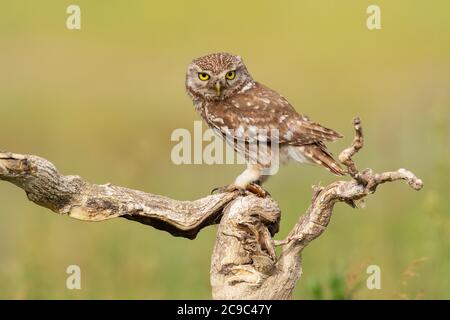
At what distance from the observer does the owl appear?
26.9ft

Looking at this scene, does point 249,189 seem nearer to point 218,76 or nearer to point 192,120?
point 218,76

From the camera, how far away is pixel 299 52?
20234mm

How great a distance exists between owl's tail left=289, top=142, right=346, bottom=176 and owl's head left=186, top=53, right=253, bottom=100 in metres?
0.81

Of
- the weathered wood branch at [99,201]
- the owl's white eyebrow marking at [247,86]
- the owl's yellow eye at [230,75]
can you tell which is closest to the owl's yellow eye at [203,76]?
the owl's yellow eye at [230,75]

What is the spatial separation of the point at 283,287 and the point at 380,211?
5336 millimetres

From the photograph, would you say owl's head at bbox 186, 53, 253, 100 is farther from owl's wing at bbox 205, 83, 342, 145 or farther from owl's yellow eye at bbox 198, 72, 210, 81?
owl's wing at bbox 205, 83, 342, 145

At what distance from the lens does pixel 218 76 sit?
8.71m

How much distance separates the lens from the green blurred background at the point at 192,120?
409 inches

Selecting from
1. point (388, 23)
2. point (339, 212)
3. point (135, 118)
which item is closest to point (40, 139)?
point (135, 118)

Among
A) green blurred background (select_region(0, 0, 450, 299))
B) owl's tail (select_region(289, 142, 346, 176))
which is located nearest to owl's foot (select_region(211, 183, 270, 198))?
owl's tail (select_region(289, 142, 346, 176))

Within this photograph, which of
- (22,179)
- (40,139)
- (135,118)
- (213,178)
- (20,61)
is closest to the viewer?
(22,179)

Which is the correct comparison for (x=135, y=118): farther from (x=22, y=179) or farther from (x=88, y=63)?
(x=22, y=179)

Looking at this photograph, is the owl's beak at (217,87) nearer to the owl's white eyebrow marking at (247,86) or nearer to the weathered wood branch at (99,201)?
the owl's white eyebrow marking at (247,86)

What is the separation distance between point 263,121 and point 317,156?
0.53m
